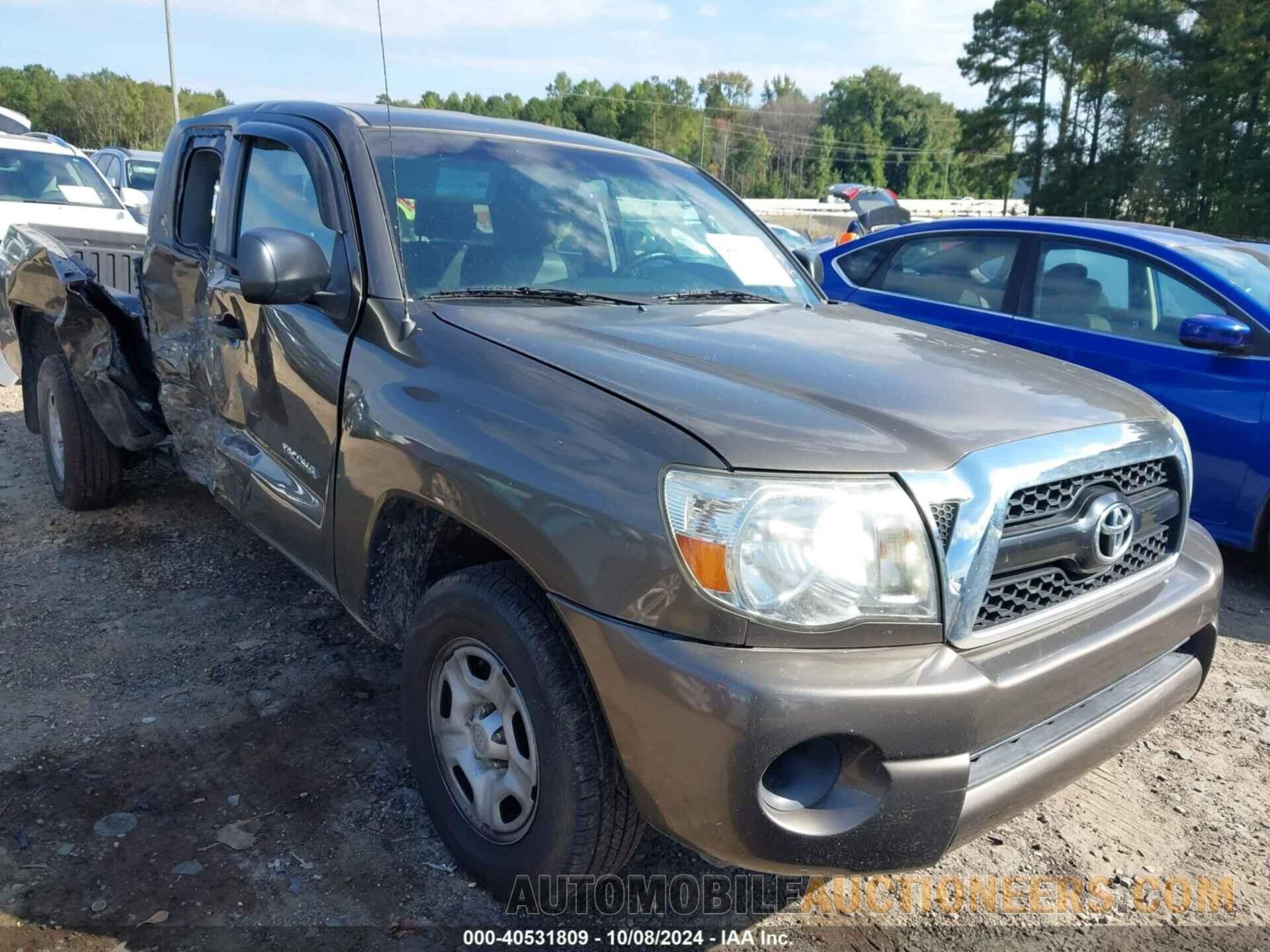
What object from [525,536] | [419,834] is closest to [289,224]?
[525,536]

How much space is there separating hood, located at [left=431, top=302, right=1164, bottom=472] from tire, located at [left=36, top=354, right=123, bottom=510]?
2.89 meters

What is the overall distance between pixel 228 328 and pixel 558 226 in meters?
1.22

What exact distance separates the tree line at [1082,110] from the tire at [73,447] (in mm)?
2392

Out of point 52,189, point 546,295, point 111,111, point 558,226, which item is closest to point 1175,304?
point 558,226

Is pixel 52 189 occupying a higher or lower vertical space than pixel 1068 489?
higher

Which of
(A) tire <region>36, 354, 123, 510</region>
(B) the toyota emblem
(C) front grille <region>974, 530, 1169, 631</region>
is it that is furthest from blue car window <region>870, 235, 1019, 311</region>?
(A) tire <region>36, 354, 123, 510</region>

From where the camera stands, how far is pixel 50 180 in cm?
1013

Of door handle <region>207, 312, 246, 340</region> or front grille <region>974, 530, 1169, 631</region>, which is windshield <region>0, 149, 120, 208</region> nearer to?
door handle <region>207, 312, 246, 340</region>

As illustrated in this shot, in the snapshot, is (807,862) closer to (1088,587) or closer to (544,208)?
(1088,587)

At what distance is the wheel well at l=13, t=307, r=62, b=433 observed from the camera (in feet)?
15.7

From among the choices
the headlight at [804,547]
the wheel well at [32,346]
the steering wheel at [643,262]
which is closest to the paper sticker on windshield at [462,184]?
the steering wheel at [643,262]

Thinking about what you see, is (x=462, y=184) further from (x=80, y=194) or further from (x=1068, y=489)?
(x=80, y=194)

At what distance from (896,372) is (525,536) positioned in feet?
3.26

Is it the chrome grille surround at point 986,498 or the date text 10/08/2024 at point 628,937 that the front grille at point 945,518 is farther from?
the date text 10/08/2024 at point 628,937
